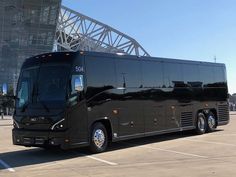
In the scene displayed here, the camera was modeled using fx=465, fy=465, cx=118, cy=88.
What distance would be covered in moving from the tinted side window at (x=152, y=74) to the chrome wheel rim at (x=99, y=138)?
300 cm

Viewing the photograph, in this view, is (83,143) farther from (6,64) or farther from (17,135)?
(6,64)

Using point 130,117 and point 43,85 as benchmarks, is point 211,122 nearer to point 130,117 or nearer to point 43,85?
point 130,117

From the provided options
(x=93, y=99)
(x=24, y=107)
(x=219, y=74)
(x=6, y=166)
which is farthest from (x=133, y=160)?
(x=219, y=74)

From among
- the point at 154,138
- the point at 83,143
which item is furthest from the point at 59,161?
the point at 154,138

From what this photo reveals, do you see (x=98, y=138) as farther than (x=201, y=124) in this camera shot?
No

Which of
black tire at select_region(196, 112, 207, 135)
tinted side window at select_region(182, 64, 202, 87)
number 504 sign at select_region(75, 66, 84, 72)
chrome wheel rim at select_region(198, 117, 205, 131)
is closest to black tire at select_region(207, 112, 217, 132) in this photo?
black tire at select_region(196, 112, 207, 135)

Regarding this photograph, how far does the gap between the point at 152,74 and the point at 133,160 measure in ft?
17.9

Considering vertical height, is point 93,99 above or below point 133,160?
above

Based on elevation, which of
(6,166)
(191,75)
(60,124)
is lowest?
(6,166)

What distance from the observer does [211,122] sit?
66.8 ft

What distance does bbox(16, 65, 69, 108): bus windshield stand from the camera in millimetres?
12906

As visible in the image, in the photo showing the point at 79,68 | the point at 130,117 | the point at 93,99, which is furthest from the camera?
the point at 130,117

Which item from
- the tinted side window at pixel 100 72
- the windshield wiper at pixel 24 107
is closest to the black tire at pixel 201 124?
the tinted side window at pixel 100 72

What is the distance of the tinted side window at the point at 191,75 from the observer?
1883cm
